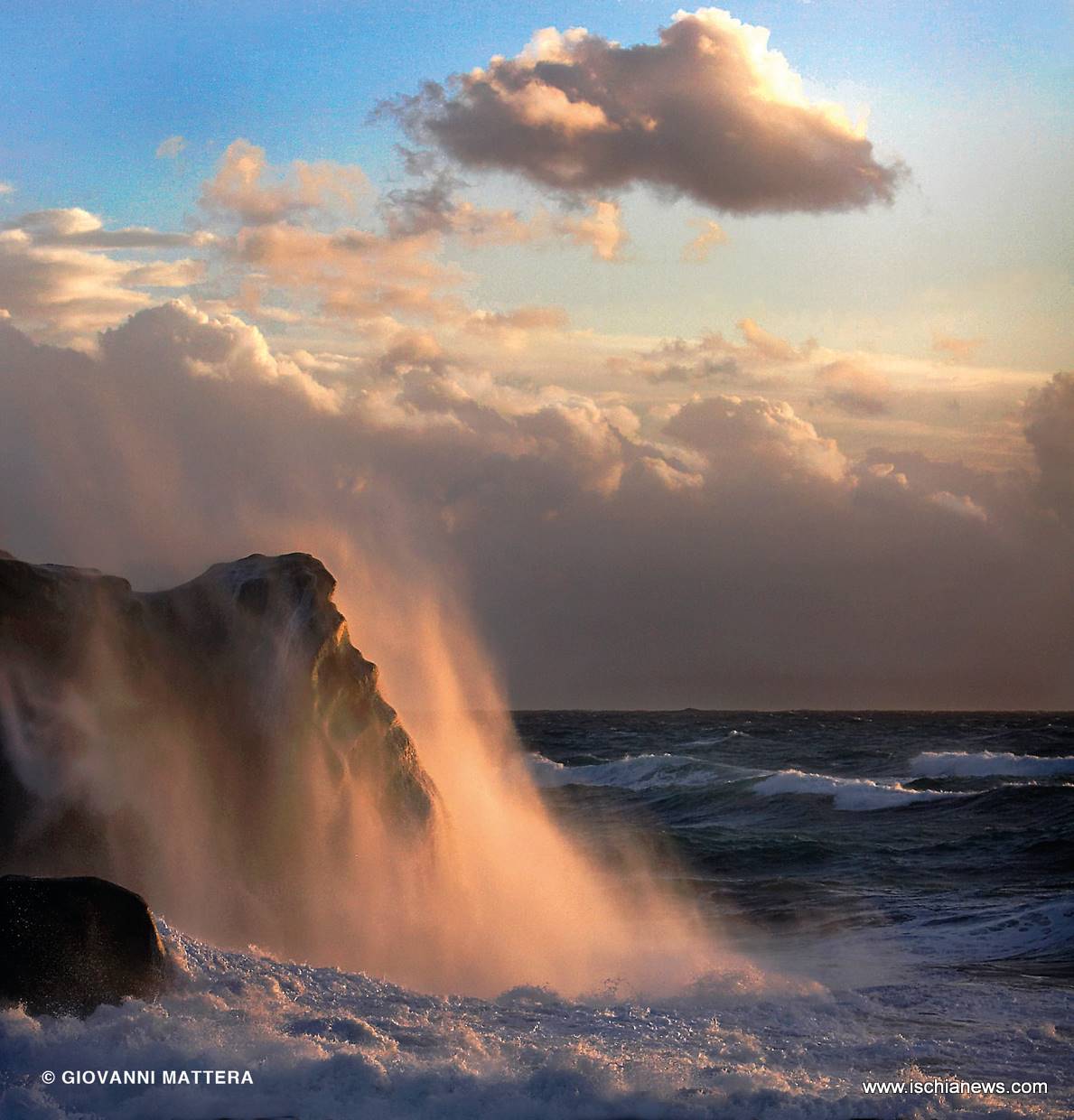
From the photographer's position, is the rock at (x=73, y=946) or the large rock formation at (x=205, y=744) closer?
the rock at (x=73, y=946)

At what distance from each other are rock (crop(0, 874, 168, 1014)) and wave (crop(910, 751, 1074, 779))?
47.4m

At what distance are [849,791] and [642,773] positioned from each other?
13.2m

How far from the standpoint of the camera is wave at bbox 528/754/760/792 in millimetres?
47875

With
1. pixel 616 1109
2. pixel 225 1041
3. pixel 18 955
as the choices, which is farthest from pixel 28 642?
pixel 616 1109

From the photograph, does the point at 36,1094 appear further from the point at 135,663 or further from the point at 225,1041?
the point at 135,663

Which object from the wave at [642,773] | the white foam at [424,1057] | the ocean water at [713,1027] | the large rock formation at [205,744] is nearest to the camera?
the white foam at [424,1057]

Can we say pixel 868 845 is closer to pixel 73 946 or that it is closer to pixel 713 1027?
pixel 713 1027

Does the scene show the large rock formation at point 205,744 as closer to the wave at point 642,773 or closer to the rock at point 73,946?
the rock at point 73,946

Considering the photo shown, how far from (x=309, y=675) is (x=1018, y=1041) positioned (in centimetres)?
838

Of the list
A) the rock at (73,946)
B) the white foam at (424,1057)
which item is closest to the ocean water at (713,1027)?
the white foam at (424,1057)

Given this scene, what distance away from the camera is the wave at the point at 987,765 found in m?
51.8

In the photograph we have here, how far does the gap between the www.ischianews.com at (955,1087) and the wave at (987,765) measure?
43.4 metres

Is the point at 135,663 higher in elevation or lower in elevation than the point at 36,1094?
higher

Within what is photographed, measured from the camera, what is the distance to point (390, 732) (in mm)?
14258
